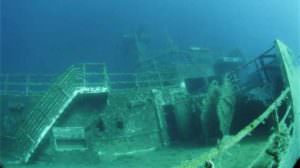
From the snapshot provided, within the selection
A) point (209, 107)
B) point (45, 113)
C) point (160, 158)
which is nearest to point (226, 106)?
point (209, 107)

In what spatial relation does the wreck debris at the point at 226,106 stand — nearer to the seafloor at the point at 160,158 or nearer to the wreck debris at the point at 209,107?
the wreck debris at the point at 209,107

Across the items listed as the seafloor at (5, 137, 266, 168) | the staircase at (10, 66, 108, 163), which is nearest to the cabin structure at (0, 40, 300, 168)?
the staircase at (10, 66, 108, 163)

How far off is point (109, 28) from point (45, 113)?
1920 inches

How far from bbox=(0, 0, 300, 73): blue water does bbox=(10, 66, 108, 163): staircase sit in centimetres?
1921

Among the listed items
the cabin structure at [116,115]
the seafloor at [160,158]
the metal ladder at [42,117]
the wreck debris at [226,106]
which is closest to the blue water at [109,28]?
the cabin structure at [116,115]

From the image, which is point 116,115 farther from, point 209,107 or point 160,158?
point 209,107

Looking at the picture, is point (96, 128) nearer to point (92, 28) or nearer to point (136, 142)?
point (136, 142)

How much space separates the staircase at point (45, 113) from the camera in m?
11.0

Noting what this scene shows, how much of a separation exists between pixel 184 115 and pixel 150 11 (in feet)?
225

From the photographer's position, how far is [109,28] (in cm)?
5888

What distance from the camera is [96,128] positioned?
1155 cm

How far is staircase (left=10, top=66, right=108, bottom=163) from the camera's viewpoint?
36.0ft

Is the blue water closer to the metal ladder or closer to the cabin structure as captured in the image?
the cabin structure

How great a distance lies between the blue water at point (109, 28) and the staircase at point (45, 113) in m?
19.2
